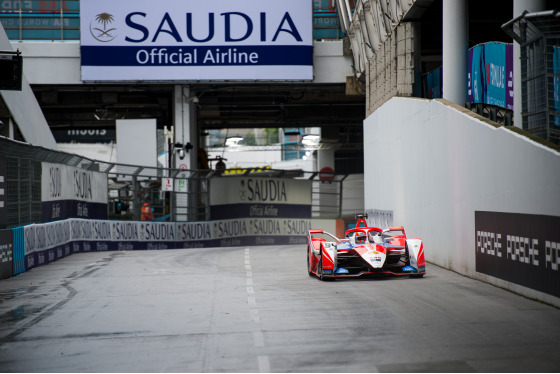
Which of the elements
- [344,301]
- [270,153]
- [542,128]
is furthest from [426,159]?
[270,153]

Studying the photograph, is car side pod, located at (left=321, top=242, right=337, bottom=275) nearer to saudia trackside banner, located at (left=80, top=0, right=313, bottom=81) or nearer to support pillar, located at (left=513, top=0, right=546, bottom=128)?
support pillar, located at (left=513, top=0, right=546, bottom=128)

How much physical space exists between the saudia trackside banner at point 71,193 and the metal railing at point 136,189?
0.97ft

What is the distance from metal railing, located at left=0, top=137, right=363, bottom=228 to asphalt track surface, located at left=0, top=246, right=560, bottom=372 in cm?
285

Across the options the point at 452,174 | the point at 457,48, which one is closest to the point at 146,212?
the point at 457,48

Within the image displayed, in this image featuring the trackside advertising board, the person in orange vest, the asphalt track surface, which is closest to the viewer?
the asphalt track surface

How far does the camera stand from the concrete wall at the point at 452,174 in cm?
1152

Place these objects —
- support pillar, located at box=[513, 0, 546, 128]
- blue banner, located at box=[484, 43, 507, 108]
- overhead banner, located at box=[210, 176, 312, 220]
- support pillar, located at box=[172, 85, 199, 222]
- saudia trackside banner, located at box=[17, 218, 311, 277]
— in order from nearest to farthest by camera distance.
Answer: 1. support pillar, located at box=[513, 0, 546, 128]
2. blue banner, located at box=[484, 43, 507, 108]
3. saudia trackside banner, located at box=[17, 218, 311, 277]
4. support pillar, located at box=[172, 85, 199, 222]
5. overhead banner, located at box=[210, 176, 312, 220]

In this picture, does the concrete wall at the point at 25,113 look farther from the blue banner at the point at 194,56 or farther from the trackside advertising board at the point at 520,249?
the trackside advertising board at the point at 520,249

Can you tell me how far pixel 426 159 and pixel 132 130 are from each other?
1832 centimetres

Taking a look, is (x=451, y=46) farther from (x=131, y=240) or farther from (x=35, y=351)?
(x=131, y=240)

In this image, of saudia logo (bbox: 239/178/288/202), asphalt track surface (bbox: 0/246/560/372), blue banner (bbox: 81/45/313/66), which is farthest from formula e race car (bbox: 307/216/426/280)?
saudia logo (bbox: 239/178/288/202)

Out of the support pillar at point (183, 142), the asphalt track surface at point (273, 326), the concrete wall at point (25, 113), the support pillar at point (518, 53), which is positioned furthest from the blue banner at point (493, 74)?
the support pillar at point (183, 142)

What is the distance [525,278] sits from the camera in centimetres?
1166

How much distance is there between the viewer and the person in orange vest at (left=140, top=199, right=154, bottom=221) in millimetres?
33838
